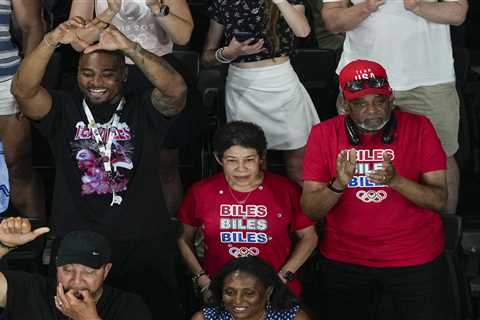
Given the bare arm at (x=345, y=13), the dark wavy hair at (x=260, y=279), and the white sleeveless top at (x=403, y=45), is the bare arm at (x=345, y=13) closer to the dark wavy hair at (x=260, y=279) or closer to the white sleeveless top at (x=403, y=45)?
the white sleeveless top at (x=403, y=45)

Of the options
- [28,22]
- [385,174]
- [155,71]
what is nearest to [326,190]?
[385,174]

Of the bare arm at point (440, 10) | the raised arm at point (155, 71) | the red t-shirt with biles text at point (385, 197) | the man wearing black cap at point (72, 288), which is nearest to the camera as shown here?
the man wearing black cap at point (72, 288)

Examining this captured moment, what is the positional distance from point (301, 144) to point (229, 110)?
0.44m

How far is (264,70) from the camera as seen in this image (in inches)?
236

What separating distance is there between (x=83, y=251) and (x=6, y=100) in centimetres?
134

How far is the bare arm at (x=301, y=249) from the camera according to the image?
545 cm

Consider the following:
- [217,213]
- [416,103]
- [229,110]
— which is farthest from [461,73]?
[217,213]

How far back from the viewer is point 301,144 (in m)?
6.07

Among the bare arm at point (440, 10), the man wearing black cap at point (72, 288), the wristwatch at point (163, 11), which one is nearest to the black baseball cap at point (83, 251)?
the man wearing black cap at point (72, 288)

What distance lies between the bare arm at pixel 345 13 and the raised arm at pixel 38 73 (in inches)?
52.2

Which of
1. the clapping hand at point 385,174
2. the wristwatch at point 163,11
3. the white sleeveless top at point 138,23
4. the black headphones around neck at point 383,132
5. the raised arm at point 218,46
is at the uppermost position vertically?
the wristwatch at point 163,11

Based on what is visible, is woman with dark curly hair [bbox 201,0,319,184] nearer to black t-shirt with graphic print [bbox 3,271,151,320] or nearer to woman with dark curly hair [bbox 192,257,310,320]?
woman with dark curly hair [bbox 192,257,310,320]

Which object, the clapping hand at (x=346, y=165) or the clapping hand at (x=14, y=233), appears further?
the clapping hand at (x=346, y=165)

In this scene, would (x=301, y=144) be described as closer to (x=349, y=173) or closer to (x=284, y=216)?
(x=284, y=216)
